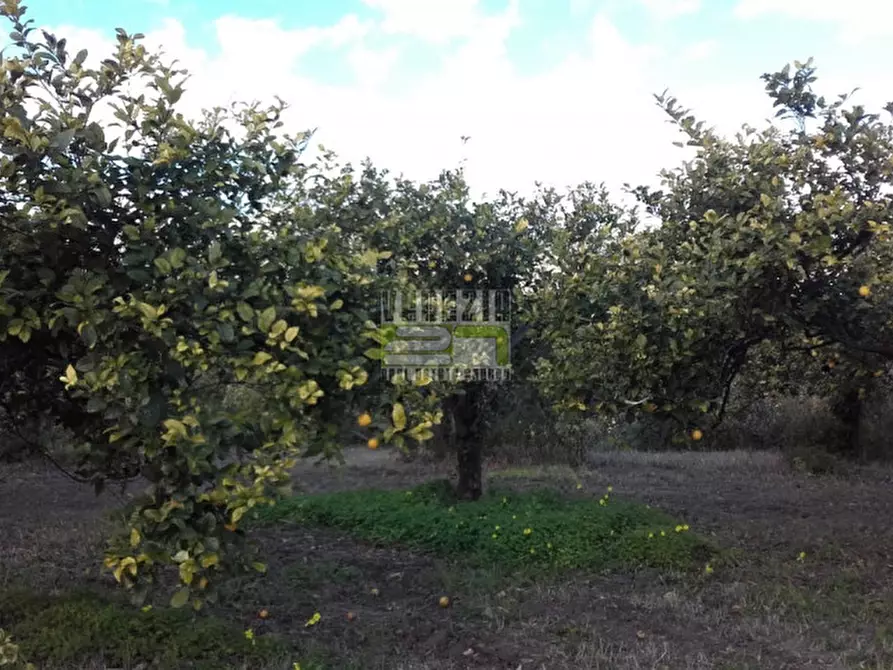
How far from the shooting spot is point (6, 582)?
15.3ft

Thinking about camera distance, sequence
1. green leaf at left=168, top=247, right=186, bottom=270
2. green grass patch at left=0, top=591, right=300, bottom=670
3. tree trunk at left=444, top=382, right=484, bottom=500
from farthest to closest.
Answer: tree trunk at left=444, top=382, right=484, bottom=500 < green grass patch at left=0, top=591, right=300, bottom=670 < green leaf at left=168, top=247, right=186, bottom=270

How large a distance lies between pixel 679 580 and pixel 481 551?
1323mm

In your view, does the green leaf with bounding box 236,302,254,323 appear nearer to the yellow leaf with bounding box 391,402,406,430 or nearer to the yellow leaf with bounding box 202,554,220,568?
the yellow leaf with bounding box 391,402,406,430

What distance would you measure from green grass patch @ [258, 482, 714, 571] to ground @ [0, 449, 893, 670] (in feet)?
0.63

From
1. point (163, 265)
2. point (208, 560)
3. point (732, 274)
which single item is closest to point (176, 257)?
point (163, 265)

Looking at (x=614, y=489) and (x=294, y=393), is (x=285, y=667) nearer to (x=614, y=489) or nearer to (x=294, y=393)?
(x=294, y=393)

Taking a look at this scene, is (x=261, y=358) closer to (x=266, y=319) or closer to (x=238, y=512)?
(x=266, y=319)

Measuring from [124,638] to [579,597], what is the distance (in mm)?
2453

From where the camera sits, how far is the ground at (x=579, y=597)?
3.72 meters

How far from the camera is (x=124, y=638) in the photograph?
3668mm

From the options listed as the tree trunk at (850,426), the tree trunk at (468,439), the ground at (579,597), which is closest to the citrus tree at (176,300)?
the ground at (579,597)

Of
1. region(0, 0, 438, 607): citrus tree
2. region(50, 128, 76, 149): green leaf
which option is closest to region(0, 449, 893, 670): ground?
region(0, 0, 438, 607): citrus tree

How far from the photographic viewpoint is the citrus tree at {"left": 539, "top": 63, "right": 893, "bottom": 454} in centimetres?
388

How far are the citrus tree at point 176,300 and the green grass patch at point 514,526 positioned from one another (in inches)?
111
